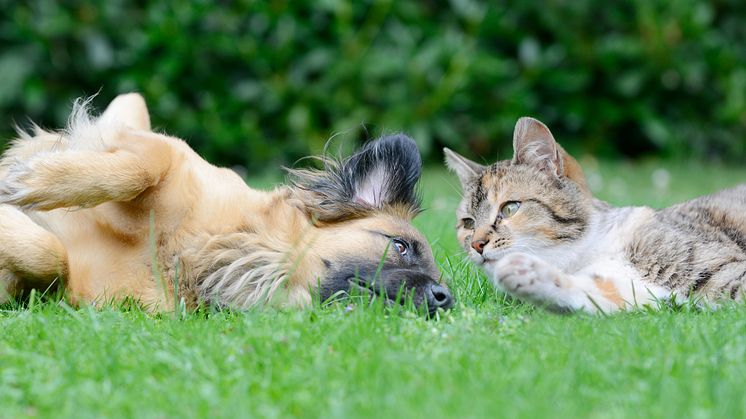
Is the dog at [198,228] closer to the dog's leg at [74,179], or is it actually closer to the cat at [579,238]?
the dog's leg at [74,179]

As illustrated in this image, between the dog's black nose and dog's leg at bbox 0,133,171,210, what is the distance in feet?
4.87

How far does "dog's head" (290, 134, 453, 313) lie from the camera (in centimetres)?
404

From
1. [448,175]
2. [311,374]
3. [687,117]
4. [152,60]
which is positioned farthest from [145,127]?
[687,117]

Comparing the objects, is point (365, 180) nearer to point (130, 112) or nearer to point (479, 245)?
point (479, 245)

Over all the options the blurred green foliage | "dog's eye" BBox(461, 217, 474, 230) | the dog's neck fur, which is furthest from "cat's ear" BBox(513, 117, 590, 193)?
the blurred green foliage

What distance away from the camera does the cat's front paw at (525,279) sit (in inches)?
150

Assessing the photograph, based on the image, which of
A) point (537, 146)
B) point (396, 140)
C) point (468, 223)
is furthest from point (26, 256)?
point (537, 146)

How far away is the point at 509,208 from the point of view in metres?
4.87

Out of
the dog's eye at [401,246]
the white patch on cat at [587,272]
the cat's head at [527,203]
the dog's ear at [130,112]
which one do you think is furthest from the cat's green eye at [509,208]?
the dog's ear at [130,112]

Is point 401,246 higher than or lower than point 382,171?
lower

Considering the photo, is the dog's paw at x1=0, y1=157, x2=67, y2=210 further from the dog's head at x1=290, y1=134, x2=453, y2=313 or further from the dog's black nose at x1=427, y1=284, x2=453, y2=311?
the dog's black nose at x1=427, y1=284, x2=453, y2=311

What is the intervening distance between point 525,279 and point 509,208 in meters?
1.12

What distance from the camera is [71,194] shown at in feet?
13.2

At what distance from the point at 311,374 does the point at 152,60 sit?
7921 millimetres
